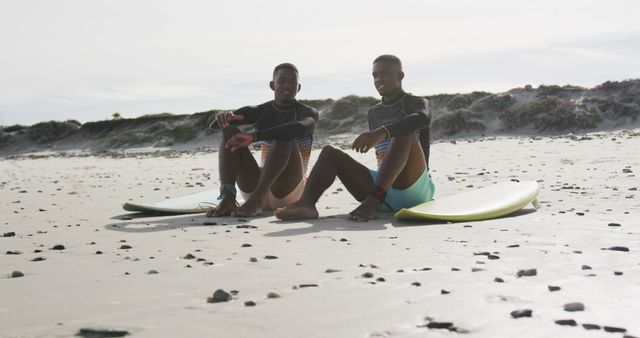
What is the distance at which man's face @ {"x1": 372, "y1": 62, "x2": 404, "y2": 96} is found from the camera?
619 centimetres

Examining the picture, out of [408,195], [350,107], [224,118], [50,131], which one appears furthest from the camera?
[50,131]

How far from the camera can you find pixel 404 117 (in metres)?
5.82

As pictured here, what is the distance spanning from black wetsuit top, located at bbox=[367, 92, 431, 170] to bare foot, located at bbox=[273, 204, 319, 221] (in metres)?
0.82

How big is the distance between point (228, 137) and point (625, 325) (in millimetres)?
4414

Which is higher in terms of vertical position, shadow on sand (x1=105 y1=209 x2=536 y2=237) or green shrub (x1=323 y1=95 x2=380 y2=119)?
green shrub (x1=323 y1=95 x2=380 y2=119)

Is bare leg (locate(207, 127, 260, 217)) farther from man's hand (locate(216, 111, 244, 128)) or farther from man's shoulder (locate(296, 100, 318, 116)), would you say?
man's shoulder (locate(296, 100, 318, 116))

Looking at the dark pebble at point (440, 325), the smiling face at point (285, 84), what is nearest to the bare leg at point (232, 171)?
the smiling face at point (285, 84)

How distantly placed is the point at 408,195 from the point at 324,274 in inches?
113

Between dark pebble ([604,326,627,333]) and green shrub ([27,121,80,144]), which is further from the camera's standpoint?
green shrub ([27,121,80,144])

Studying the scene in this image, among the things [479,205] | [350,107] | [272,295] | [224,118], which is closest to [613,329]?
[272,295]

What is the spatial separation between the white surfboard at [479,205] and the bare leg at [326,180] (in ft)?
1.87

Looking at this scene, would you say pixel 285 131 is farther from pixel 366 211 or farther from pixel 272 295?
pixel 272 295

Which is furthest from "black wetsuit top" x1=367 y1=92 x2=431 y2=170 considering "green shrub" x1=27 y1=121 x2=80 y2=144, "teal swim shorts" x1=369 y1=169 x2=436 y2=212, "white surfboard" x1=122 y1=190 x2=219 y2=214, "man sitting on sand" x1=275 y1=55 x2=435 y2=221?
"green shrub" x1=27 y1=121 x2=80 y2=144

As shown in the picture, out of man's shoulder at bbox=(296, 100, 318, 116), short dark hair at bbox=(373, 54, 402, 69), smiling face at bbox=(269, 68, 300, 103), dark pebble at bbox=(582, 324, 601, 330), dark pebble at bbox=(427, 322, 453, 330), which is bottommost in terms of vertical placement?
dark pebble at bbox=(582, 324, 601, 330)
